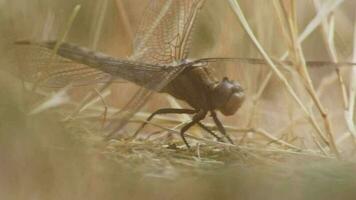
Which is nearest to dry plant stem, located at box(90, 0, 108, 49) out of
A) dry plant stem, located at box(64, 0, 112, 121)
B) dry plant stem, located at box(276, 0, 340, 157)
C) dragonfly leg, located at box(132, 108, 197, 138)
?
dry plant stem, located at box(64, 0, 112, 121)

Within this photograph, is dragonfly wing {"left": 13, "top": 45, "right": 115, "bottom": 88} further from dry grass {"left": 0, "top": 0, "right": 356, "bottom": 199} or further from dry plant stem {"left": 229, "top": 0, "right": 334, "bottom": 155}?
dry plant stem {"left": 229, "top": 0, "right": 334, "bottom": 155}

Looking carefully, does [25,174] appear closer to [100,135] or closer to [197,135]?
[100,135]

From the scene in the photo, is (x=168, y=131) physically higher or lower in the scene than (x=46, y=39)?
lower

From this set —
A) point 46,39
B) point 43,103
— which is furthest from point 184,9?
point 43,103

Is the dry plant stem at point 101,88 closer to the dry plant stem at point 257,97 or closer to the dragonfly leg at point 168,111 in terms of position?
the dragonfly leg at point 168,111

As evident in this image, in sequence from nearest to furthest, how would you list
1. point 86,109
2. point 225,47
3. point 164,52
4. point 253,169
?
point 253,169 → point 86,109 → point 164,52 → point 225,47

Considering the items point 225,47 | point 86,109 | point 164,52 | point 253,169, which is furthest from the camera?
point 225,47

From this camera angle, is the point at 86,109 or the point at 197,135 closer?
the point at 86,109
